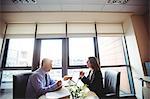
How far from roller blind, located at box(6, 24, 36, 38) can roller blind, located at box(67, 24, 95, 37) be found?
116cm

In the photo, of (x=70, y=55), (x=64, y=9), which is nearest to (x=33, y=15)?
(x=64, y=9)

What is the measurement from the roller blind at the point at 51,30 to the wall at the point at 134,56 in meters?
2.00

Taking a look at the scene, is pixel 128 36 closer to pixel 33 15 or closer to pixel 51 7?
pixel 51 7

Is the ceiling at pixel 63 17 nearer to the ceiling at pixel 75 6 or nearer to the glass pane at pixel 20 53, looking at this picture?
the ceiling at pixel 75 6

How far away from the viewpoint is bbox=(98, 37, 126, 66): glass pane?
147 inches

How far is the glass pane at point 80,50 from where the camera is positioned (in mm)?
3684

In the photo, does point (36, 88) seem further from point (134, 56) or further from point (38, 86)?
point (134, 56)

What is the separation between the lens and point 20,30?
146 inches

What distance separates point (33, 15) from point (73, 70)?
77.5 inches

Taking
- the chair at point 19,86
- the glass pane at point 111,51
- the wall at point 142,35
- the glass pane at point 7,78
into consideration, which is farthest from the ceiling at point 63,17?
→ the chair at point 19,86

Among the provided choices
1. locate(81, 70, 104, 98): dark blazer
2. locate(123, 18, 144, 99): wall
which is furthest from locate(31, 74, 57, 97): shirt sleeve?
locate(123, 18, 144, 99): wall

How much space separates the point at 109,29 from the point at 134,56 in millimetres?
1144

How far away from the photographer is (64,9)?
3084mm

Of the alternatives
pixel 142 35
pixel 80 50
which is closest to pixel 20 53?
pixel 80 50
